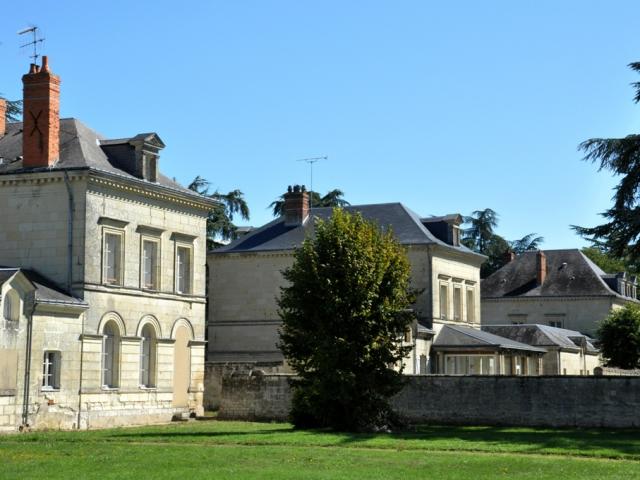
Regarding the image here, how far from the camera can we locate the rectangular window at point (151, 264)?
35.9m

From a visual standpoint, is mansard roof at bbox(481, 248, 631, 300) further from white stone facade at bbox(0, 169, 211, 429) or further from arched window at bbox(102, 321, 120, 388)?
arched window at bbox(102, 321, 120, 388)

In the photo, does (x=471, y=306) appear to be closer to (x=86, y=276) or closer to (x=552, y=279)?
(x=552, y=279)

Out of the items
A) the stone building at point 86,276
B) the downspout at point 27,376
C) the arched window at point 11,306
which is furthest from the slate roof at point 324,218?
the arched window at point 11,306

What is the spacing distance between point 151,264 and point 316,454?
15.1m

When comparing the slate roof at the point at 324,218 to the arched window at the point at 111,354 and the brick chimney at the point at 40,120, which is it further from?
the brick chimney at the point at 40,120

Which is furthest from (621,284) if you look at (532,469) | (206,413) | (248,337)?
(532,469)

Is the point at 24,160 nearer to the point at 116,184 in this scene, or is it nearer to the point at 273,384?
the point at 116,184

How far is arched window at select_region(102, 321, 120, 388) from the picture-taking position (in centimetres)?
3400

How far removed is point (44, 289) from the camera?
31.7m

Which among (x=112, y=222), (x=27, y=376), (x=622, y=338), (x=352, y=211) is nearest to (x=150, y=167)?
(x=112, y=222)

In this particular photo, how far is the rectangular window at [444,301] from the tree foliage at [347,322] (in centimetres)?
1974

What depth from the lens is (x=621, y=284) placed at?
230 ft

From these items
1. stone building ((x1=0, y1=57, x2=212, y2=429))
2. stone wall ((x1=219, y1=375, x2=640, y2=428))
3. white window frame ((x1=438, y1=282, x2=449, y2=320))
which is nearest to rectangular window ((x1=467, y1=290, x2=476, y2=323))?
white window frame ((x1=438, y1=282, x2=449, y2=320))

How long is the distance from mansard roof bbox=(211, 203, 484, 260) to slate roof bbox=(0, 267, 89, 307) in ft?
59.2
